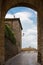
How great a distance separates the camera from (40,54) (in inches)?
488

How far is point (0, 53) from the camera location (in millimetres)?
12055

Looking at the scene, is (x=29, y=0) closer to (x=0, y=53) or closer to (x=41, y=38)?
(x=41, y=38)

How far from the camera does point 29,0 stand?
12.7 meters

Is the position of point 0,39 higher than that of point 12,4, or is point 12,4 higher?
point 12,4

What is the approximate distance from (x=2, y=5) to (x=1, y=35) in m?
1.56

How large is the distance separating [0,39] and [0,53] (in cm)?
70

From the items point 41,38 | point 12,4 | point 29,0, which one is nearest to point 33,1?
point 29,0

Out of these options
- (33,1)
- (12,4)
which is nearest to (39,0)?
(33,1)

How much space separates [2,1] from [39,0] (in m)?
1.96

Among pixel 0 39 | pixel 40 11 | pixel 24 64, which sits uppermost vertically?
pixel 40 11

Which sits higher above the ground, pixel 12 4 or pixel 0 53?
pixel 12 4

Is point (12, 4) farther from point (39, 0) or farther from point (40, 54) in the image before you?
point (40, 54)

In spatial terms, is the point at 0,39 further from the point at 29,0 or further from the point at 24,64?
the point at 29,0

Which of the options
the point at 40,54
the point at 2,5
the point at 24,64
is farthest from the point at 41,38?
the point at 2,5
